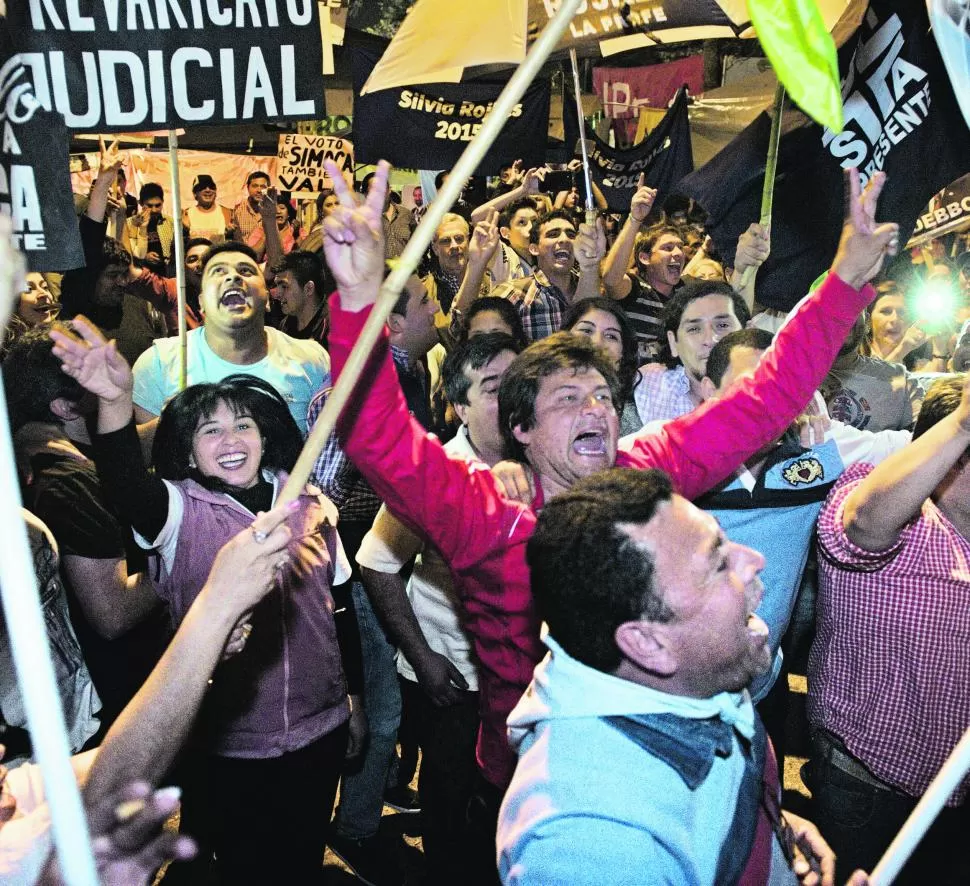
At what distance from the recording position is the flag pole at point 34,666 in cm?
95

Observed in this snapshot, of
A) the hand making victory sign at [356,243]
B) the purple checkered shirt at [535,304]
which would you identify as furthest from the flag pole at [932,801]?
the purple checkered shirt at [535,304]

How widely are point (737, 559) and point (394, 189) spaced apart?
11.7m

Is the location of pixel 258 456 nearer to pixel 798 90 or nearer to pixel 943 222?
pixel 798 90

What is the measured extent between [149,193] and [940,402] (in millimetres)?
10742

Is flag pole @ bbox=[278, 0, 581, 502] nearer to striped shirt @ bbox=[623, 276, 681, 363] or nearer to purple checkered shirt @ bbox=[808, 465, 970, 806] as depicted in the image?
purple checkered shirt @ bbox=[808, 465, 970, 806]

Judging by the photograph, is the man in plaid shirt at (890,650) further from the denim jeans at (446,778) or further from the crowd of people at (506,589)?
the denim jeans at (446,778)

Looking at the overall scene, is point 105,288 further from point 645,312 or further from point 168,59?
point 645,312

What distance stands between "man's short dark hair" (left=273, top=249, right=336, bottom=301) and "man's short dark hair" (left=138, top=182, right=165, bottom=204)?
6012 millimetres

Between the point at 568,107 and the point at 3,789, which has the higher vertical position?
the point at 568,107

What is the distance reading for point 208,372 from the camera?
459 centimetres

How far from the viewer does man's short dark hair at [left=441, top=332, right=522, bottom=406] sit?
3574 millimetres

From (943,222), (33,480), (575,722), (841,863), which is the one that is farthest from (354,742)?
(943,222)

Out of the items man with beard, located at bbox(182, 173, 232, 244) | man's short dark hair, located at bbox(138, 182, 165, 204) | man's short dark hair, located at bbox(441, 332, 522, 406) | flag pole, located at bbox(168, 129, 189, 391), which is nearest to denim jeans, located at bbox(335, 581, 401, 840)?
man's short dark hair, located at bbox(441, 332, 522, 406)

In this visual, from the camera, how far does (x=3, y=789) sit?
1.55 metres
